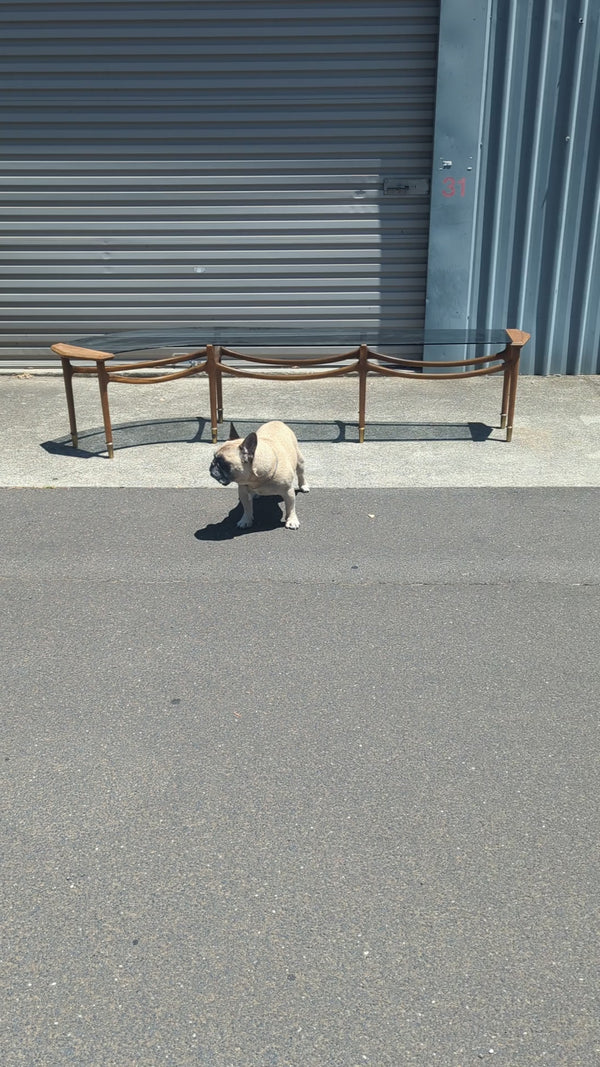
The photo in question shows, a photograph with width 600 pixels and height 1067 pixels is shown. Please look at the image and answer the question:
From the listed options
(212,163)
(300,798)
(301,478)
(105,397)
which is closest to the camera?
(300,798)

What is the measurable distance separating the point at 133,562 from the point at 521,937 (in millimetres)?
3402

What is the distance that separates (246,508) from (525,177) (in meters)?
5.07

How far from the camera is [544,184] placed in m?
9.24

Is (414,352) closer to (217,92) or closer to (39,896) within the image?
(217,92)

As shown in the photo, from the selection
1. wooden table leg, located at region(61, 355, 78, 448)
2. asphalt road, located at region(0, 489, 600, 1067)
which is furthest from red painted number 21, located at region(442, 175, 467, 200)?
asphalt road, located at region(0, 489, 600, 1067)

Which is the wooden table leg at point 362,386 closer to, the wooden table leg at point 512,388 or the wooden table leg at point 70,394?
the wooden table leg at point 512,388

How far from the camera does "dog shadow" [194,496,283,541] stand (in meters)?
6.23

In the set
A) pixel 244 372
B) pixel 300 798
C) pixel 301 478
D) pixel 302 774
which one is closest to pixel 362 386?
pixel 244 372

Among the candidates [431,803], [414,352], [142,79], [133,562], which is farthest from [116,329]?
[431,803]

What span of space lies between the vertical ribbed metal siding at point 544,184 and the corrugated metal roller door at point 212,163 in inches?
26.7

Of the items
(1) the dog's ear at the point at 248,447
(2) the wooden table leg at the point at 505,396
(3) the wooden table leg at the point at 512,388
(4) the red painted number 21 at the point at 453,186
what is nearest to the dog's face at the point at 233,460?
(1) the dog's ear at the point at 248,447

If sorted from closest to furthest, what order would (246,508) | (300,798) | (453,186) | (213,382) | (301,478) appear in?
1. (300,798)
2. (246,508)
3. (301,478)
4. (213,382)
5. (453,186)

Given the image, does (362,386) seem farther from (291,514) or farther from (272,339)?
(291,514)

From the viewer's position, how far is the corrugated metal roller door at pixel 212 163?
909cm
